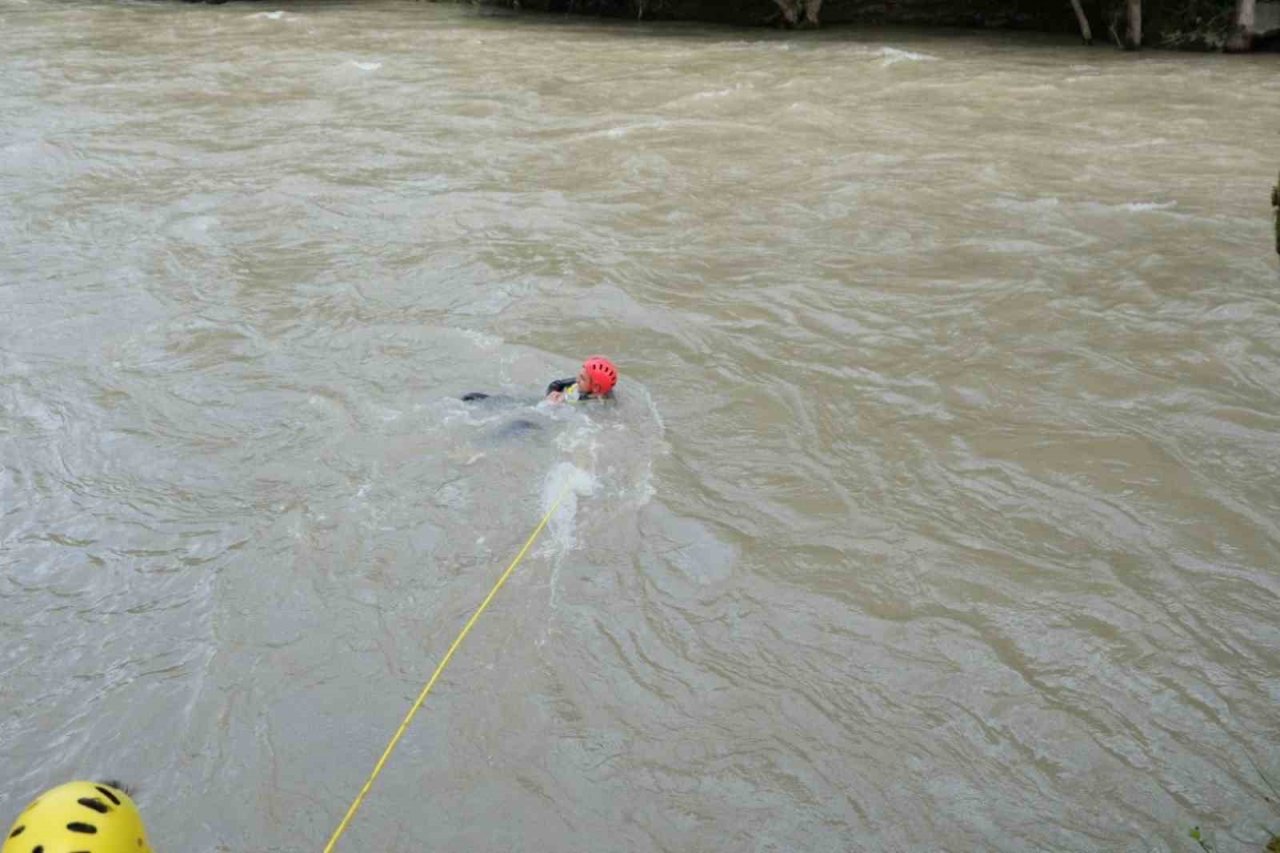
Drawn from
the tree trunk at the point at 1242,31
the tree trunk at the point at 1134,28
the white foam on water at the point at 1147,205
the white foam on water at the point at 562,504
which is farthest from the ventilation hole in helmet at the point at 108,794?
the tree trunk at the point at 1134,28

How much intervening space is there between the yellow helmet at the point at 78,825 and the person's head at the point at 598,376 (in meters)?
4.58

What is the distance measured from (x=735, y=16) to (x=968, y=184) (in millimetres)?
17000

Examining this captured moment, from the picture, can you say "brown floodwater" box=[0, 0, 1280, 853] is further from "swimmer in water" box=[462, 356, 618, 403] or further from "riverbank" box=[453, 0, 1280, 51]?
"riverbank" box=[453, 0, 1280, 51]

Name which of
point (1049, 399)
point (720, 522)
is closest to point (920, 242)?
point (1049, 399)

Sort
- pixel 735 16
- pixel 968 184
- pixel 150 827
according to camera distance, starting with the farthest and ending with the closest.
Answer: pixel 735 16 → pixel 968 184 → pixel 150 827

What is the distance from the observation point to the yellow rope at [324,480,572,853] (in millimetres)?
4480

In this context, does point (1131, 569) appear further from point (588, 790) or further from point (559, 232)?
point (559, 232)

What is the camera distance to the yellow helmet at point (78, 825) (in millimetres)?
3002

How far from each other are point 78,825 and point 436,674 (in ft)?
7.47

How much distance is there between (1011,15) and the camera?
25.3m

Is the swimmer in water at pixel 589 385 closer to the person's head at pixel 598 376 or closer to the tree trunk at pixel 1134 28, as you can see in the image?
the person's head at pixel 598 376

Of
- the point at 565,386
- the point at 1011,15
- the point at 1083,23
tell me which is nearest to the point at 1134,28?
the point at 1083,23

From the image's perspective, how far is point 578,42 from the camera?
24469mm

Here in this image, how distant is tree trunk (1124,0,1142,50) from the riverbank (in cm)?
2
